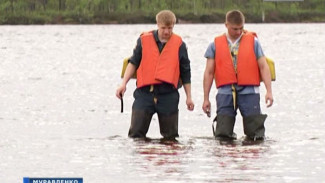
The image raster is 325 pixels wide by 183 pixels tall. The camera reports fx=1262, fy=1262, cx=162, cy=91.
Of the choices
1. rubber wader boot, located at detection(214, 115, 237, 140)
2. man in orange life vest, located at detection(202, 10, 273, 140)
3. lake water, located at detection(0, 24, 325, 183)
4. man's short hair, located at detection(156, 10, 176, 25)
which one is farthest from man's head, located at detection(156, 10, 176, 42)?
lake water, located at detection(0, 24, 325, 183)

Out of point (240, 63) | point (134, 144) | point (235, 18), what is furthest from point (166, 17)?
point (134, 144)

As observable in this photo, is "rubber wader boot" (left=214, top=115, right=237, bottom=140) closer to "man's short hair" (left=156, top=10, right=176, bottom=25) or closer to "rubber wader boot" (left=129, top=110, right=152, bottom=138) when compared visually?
"rubber wader boot" (left=129, top=110, right=152, bottom=138)

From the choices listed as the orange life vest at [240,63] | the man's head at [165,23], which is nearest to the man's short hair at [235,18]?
the orange life vest at [240,63]

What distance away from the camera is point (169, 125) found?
17.0m

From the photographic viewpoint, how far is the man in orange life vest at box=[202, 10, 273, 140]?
643 inches

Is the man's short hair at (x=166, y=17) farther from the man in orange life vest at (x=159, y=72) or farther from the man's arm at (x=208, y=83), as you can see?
the man's arm at (x=208, y=83)

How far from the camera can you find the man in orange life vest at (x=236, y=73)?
53.6ft

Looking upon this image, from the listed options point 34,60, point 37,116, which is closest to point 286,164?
point 37,116

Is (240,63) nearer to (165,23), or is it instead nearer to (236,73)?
(236,73)

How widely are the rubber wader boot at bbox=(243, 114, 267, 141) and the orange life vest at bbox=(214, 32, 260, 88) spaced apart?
0.47 metres

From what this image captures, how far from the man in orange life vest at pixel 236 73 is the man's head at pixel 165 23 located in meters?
0.61

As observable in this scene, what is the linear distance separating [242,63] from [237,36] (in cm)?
36

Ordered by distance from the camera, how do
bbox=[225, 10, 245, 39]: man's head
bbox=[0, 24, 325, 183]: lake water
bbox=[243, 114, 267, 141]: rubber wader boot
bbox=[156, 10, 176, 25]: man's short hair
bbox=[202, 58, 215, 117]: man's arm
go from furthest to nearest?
bbox=[243, 114, 267, 141]: rubber wader boot < bbox=[202, 58, 215, 117]: man's arm < bbox=[225, 10, 245, 39]: man's head < bbox=[156, 10, 176, 25]: man's short hair < bbox=[0, 24, 325, 183]: lake water

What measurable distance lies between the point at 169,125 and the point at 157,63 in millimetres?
946
